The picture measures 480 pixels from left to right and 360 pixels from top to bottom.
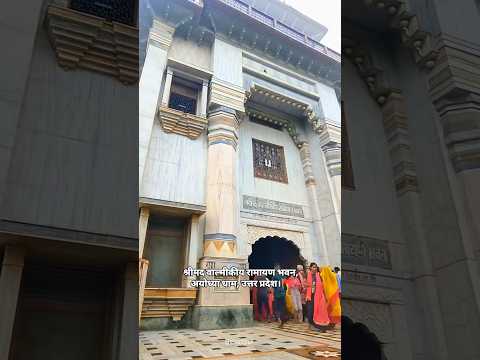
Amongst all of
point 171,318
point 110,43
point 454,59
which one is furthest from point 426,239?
point 110,43

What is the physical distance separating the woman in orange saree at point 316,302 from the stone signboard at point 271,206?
0.28 meters

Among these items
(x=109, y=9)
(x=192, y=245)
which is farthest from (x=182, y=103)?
(x=109, y=9)

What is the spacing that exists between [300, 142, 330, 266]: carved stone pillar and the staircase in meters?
0.57

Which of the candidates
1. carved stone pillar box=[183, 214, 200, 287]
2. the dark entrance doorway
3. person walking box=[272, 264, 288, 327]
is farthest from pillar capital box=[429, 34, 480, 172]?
carved stone pillar box=[183, 214, 200, 287]

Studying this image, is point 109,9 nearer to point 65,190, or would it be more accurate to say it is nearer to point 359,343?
point 65,190

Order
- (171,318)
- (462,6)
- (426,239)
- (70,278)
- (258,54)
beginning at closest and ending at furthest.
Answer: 1. (171,318)
2. (258,54)
3. (70,278)
4. (426,239)
5. (462,6)

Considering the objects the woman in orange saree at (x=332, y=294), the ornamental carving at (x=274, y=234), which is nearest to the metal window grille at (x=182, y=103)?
the ornamental carving at (x=274, y=234)

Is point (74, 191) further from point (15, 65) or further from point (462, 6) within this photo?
point (462, 6)

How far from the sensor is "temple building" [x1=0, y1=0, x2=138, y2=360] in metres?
2.11

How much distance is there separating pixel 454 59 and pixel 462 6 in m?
0.97

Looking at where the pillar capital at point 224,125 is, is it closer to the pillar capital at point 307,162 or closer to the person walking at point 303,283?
the pillar capital at point 307,162

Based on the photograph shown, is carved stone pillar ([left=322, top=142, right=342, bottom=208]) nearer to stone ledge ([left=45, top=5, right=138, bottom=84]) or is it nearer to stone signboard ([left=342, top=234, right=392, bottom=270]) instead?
stone signboard ([left=342, top=234, right=392, bottom=270])

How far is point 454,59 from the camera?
3561 mm

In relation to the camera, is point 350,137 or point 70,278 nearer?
point 70,278
